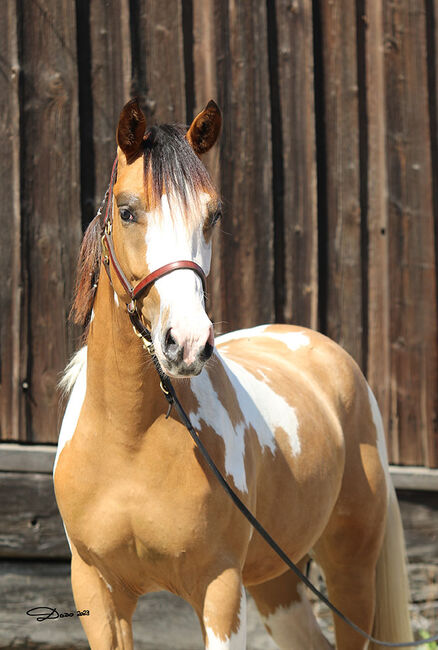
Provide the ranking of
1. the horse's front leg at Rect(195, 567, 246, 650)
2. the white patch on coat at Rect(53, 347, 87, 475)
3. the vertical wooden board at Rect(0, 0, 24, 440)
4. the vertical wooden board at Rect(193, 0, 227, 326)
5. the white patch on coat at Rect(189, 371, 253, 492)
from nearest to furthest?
the horse's front leg at Rect(195, 567, 246, 650), the white patch on coat at Rect(189, 371, 253, 492), the white patch on coat at Rect(53, 347, 87, 475), the vertical wooden board at Rect(0, 0, 24, 440), the vertical wooden board at Rect(193, 0, 227, 326)

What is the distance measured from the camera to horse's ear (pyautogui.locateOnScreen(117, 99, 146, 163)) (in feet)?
7.22

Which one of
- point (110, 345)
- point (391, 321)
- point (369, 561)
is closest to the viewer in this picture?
point (110, 345)

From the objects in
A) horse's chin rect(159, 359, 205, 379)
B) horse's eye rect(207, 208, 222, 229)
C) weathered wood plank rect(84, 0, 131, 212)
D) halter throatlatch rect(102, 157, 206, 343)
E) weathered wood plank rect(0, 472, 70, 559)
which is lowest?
weathered wood plank rect(0, 472, 70, 559)

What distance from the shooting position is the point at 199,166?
2.24m

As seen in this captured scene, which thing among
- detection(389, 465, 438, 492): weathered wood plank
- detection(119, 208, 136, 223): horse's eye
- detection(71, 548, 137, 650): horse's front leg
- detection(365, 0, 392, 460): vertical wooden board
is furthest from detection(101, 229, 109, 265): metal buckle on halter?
detection(389, 465, 438, 492): weathered wood plank

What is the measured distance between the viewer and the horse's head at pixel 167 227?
6.53 ft

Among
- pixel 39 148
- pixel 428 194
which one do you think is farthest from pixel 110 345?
pixel 428 194

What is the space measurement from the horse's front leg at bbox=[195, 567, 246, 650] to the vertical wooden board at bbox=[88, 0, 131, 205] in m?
2.24

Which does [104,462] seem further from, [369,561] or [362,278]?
[362,278]

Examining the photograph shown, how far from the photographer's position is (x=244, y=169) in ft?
13.9

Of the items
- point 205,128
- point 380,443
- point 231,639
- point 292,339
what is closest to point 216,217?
point 205,128

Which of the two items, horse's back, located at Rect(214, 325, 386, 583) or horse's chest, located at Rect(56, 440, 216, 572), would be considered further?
horse's back, located at Rect(214, 325, 386, 583)

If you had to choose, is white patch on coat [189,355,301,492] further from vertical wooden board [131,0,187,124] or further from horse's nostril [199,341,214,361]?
vertical wooden board [131,0,187,124]

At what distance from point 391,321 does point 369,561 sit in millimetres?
1593
